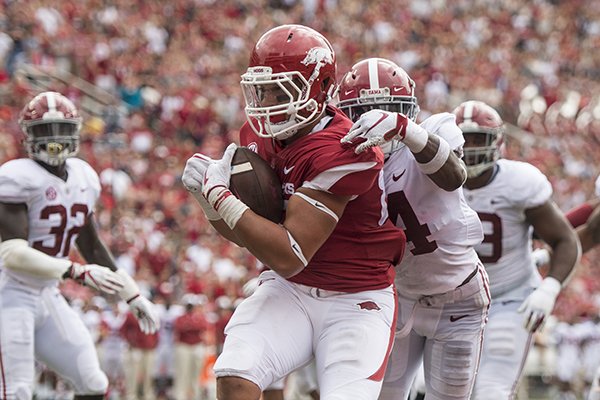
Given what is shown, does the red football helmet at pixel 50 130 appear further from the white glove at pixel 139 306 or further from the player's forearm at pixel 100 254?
the white glove at pixel 139 306

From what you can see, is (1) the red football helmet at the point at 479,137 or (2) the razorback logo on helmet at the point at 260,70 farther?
(1) the red football helmet at the point at 479,137

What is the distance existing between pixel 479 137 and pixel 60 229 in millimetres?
2336

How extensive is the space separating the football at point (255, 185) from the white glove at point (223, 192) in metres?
0.03

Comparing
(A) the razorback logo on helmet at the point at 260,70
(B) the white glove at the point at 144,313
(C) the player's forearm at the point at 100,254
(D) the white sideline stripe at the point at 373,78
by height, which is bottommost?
(B) the white glove at the point at 144,313

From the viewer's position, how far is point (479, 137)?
559cm

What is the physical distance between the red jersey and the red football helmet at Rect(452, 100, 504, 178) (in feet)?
4.98

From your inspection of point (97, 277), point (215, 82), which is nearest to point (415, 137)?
point (97, 277)

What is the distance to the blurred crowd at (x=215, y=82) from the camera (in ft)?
43.2

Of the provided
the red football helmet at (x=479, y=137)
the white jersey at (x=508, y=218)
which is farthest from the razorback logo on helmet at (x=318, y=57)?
the white jersey at (x=508, y=218)

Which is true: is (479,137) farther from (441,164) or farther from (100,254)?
(100,254)

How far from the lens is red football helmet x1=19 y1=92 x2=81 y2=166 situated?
589cm

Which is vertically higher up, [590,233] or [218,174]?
[218,174]

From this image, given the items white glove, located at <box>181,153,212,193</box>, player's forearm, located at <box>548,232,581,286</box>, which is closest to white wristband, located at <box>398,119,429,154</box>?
white glove, located at <box>181,153,212,193</box>

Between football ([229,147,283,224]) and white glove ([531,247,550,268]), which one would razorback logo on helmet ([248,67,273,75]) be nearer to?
football ([229,147,283,224])
